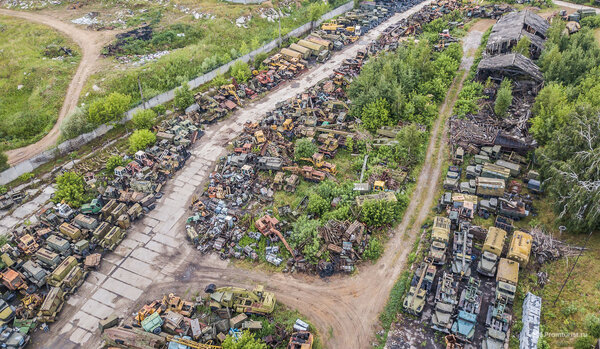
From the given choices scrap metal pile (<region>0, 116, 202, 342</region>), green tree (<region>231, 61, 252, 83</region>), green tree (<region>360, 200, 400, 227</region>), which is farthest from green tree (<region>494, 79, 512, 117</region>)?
scrap metal pile (<region>0, 116, 202, 342</region>)

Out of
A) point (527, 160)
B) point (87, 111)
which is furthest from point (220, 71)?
point (527, 160)

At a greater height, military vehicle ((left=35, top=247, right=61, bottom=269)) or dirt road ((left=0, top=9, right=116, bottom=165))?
dirt road ((left=0, top=9, right=116, bottom=165))

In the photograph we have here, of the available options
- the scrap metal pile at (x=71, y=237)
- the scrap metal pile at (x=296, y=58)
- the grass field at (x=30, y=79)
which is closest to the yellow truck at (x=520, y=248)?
the scrap metal pile at (x=71, y=237)

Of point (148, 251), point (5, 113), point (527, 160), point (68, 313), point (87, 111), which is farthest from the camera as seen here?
point (5, 113)

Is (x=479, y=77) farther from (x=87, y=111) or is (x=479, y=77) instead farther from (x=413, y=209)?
(x=87, y=111)

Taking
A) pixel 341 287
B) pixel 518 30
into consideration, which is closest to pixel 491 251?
pixel 341 287

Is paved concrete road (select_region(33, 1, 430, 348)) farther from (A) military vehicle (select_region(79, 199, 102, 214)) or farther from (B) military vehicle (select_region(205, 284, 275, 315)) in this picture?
(A) military vehicle (select_region(79, 199, 102, 214))

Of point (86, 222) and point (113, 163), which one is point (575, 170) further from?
point (113, 163)
